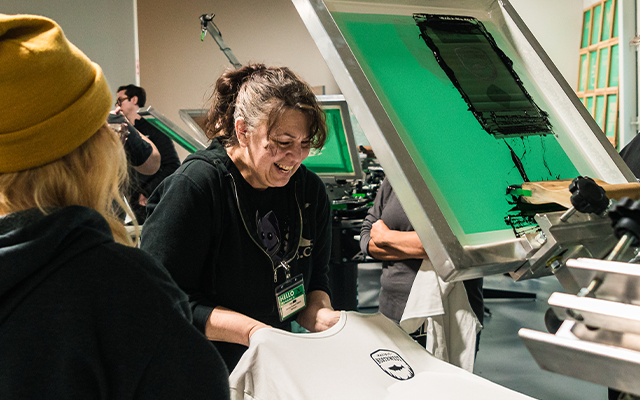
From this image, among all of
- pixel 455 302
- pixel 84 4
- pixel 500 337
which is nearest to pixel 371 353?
pixel 455 302

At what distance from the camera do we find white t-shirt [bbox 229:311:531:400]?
2.91ft

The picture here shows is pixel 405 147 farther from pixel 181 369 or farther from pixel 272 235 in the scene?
pixel 272 235

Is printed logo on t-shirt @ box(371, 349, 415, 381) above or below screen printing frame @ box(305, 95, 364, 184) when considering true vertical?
below

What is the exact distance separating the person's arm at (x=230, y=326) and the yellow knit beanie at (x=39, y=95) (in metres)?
0.59

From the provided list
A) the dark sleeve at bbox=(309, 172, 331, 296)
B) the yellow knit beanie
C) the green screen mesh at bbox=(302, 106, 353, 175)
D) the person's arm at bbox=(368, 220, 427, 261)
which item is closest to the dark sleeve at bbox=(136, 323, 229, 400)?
the yellow knit beanie

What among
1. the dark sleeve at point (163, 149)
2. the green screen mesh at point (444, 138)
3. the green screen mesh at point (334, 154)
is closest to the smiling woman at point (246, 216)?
the green screen mesh at point (444, 138)

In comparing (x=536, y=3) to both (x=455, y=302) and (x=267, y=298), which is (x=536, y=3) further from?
(x=267, y=298)

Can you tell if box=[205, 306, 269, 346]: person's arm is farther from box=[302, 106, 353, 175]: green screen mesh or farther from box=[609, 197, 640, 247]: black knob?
box=[302, 106, 353, 175]: green screen mesh

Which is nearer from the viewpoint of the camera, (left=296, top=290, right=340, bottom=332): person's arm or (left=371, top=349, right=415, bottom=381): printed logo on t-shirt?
(left=371, top=349, right=415, bottom=381): printed logo on t-shirt

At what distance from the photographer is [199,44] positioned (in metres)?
7.16

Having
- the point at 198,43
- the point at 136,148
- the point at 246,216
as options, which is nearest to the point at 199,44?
the point at 198,43

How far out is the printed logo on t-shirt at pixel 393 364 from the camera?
3.16 feet

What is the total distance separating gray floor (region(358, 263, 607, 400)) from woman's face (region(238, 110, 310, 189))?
6.27ft

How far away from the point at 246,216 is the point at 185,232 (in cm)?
17
